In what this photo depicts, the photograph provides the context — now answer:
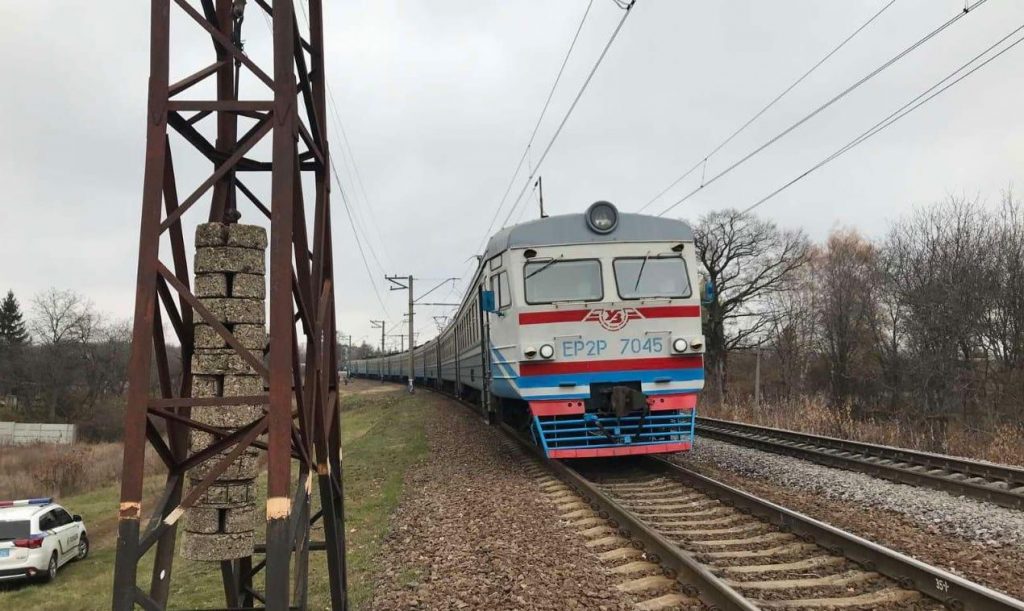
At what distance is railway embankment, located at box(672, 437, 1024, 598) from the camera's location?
5.45 meters

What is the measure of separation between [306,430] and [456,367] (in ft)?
56.2

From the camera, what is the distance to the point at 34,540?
13.4 meters

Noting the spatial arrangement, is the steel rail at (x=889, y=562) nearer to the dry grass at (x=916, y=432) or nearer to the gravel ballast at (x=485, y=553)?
the gravel ballast at (x=485, y=553)

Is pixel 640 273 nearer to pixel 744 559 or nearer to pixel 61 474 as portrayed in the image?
pixel 744 559

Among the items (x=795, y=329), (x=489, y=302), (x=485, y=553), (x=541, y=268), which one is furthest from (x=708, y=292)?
(x=795, y=329)

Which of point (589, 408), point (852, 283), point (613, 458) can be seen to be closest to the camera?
point (589, 408)

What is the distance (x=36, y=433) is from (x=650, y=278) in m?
49.8

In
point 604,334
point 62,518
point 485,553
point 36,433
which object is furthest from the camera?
point 36,433

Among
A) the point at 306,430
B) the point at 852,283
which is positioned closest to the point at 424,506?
the point at 306,430

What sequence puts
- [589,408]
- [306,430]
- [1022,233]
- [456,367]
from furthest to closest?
[456,367] → [1022,233] → [589,408] → [306,430]

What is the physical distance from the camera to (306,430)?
13.1 feet

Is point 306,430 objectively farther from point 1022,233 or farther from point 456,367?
point 1022,233

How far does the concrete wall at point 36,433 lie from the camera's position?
43500 millimetres

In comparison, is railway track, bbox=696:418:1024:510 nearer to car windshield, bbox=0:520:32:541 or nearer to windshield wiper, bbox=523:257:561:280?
windshield wiper, bbox=523:257:561:280
